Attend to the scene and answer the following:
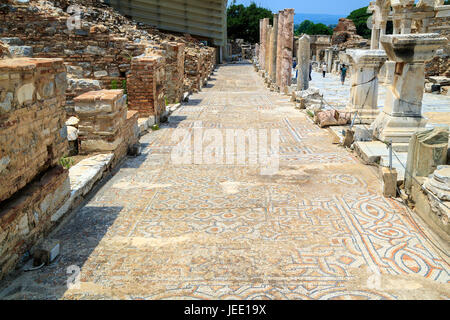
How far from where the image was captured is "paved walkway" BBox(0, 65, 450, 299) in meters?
3.06

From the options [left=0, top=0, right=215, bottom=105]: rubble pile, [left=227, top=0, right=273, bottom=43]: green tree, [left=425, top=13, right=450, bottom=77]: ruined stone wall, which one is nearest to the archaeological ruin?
[left=0, top=0, right=215, bottom=105]: rubble pile

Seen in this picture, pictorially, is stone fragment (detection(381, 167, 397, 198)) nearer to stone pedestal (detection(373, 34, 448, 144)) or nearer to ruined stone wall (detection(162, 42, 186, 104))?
stone pedestal (detection(373, 34, 448, 144))

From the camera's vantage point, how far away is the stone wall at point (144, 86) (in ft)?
29.7

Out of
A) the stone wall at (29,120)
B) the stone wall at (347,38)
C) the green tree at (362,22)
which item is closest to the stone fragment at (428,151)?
the stone wall at (29,120)

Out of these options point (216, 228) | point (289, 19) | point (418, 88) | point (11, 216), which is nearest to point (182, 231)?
point (216, 228)

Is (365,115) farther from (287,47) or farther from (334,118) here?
(287,47)

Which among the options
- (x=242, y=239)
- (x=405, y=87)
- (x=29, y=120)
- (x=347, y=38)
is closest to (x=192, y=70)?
(x=405, y=87)

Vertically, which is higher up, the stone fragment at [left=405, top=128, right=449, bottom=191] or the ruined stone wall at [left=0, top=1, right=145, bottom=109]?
the ruined stone wall at [left=0, top=1, right=145, bottom=109]

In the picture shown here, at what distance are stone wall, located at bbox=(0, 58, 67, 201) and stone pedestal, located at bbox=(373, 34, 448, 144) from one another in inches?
203

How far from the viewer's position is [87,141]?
6090 mm

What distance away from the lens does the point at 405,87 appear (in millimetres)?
6582

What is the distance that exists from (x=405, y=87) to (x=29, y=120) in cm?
575

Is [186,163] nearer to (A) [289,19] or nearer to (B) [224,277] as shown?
(B) [224,277]
